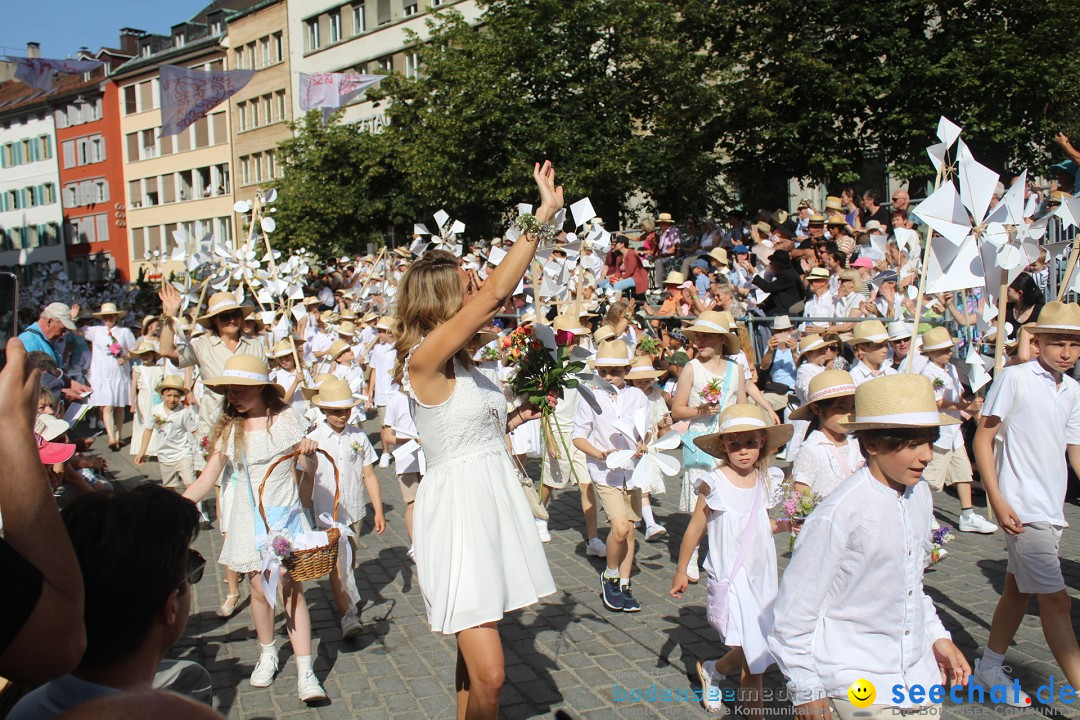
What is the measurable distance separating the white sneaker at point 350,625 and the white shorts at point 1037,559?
3.80m

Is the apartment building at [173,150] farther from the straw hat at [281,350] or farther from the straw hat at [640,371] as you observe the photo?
the straw hat at [640,371]

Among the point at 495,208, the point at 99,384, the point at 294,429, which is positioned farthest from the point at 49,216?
the point at 294,429

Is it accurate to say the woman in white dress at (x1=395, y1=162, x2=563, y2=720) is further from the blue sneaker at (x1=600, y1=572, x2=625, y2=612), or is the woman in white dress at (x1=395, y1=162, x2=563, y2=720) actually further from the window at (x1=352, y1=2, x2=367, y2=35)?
the window at (x1=352, y1=2, x2=367, y2=35)

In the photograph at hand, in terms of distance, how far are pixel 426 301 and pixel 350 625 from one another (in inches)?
118

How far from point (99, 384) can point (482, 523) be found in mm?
13736

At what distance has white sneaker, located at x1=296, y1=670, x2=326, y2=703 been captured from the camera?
16.9 ft

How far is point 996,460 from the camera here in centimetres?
513

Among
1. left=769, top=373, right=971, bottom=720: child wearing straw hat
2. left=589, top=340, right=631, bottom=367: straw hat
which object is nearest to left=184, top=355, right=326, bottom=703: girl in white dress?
left=589, top=340, right=631, bottom=367: straw hat

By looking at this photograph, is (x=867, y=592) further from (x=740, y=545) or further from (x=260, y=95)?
(x=260, y=95)

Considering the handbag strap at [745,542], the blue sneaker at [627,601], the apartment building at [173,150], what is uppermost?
the apartment building at [173,150]

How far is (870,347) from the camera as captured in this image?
8664 millimetres

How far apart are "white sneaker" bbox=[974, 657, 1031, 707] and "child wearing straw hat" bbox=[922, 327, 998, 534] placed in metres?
3.68

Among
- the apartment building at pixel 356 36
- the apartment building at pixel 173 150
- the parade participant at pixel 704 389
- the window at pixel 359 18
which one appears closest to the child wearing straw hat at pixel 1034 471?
the parade participant at pixel 704 389

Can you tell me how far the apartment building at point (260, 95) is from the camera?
55.1 meters
